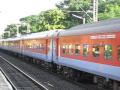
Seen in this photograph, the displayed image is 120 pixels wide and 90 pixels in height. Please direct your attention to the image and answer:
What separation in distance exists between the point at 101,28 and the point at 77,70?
5948 millimetres

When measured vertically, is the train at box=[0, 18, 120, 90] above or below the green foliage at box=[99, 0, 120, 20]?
below

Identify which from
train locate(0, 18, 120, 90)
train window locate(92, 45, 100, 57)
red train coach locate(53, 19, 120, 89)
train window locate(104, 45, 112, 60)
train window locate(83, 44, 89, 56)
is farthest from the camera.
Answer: train window locate(83, 44, 89, 56)

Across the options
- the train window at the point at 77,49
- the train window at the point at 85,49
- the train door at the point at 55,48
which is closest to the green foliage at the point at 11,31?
the train door at the point at 55,48

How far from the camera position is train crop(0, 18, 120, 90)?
17.6m

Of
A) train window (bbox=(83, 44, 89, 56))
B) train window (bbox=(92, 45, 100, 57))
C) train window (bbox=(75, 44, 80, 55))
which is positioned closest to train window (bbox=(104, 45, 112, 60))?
train window (bbox=(92, 45, 100, 57))

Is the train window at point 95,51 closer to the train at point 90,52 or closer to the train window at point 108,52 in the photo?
the train at point 90,52

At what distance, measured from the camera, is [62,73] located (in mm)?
30219

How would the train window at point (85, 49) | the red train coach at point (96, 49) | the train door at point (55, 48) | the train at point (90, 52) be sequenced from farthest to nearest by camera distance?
the train door at point (55, 48)
the train window at point (85, 49)
the train at point (90, 52)
the red train coach at point (96, 49)

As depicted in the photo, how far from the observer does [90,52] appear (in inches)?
821

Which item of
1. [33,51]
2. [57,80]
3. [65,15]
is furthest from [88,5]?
[57,80]

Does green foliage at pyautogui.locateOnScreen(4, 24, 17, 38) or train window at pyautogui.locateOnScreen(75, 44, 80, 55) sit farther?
green foliage at pyautogui.locateOnScreen(4, 24, 17, 38)

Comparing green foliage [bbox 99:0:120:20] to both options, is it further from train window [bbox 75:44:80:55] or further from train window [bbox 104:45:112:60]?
train window [bbox 104:45:112:60]

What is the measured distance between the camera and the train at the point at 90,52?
17.6 metres

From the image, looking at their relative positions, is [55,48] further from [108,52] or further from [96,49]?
[108,52]
